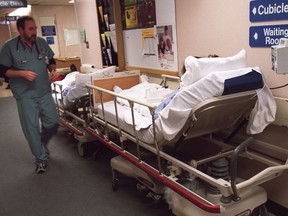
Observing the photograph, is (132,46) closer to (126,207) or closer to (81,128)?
(81,128)

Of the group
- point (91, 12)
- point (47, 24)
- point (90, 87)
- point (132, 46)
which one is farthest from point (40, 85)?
point (47, 24)

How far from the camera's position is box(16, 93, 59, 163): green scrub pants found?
3.23m

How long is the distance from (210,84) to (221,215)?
773 millimetres

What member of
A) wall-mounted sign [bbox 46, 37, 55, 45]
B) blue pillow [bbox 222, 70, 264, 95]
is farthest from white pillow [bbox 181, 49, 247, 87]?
wall-mounted sign [bbox 46, 37, 55, 45]

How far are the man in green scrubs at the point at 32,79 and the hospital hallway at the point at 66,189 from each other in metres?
0.26

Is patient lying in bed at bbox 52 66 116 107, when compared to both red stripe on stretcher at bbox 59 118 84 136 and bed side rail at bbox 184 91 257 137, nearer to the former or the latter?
red stripe on stretcher at bbox 59 118 84 136

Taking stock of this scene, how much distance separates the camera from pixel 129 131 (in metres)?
2.44

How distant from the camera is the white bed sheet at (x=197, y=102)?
5.78ft

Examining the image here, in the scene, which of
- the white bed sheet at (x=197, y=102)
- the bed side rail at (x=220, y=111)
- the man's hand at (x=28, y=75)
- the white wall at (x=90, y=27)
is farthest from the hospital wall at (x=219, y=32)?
the white wall at (x=90, y=27)

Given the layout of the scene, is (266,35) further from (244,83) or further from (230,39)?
(244,83)

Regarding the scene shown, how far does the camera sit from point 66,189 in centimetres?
295

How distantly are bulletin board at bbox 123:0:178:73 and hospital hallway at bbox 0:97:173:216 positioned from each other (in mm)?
1178

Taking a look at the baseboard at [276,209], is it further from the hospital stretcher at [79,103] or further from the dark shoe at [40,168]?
the dark shoe at [40,168]

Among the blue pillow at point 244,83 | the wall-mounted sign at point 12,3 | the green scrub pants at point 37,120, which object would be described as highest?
the wall-mounted sign at point 12,3
